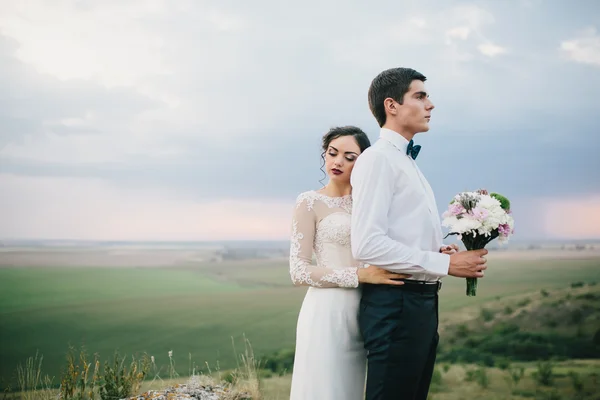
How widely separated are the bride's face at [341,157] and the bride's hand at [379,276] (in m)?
0.69

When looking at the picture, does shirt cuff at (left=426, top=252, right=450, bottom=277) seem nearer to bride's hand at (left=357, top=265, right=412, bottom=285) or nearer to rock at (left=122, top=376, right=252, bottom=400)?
bride's hand at (left=357, top=265, right=412, bottom=285)

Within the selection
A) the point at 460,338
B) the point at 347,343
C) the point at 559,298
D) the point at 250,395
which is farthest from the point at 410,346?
the point at 559,298

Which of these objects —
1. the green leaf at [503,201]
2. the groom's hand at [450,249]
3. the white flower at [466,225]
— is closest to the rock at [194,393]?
the groom's hand at [450,249]

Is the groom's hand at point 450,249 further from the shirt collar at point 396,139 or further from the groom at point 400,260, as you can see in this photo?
the shirt collar at point 396,139

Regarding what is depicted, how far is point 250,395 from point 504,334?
6411 millimetres

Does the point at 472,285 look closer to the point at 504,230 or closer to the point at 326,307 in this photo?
the point at 504,230

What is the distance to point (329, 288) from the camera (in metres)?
3.25

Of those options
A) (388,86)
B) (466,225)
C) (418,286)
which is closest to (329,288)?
(418,286)

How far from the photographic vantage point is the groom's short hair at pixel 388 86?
9.91 ft

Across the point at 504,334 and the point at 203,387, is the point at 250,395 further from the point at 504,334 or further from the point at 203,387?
the point at 504,334

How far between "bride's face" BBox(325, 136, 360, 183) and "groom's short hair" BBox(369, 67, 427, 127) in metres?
0.32

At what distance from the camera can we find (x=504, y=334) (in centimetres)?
1048

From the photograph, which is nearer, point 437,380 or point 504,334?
point 437,380

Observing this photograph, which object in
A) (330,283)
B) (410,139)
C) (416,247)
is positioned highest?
(410,139)
